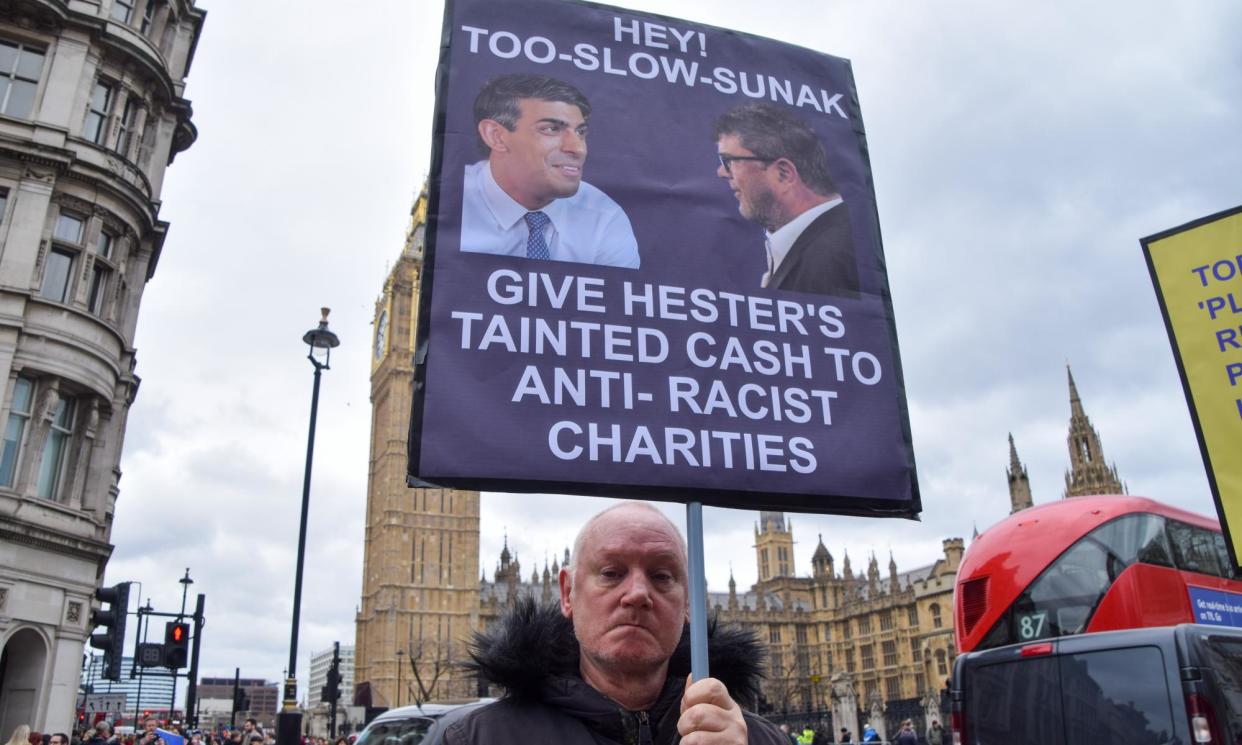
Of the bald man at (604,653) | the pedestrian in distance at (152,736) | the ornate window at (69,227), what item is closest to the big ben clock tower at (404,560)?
the ornate window at (69,227)

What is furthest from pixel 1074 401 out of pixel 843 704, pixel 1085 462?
pixel 843 704

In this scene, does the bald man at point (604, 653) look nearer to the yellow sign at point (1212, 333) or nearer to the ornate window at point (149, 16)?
the yellow sign at point (1212, 333)

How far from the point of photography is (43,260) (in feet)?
48.9

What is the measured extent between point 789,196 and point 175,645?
15338mm

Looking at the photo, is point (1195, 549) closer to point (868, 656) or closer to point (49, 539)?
point (49, 539)

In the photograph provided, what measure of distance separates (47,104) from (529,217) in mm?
16793

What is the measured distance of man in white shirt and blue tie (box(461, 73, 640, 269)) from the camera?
280cm

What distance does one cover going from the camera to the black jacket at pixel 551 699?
86.8 inches

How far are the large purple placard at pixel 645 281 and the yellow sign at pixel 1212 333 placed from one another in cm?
270

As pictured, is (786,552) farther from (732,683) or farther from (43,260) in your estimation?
(732,683)

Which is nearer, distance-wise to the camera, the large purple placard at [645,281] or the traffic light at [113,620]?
the large purple placard at [645,281]

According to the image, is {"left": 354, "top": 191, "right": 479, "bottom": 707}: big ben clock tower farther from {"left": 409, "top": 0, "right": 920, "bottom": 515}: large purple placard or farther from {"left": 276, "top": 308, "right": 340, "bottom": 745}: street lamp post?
{"left": 409, "top": 0, "right": 920, "bottom": 515}: large purple placard

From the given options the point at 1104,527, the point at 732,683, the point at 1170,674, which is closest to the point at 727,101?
the point at 732,683

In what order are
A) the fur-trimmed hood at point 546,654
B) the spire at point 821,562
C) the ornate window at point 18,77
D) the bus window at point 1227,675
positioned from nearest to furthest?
the fur-trimmed hood at point 546,654 → the bus window at point 1227,675 → the ornate window at point 18,77 → the spire at point 821,562
